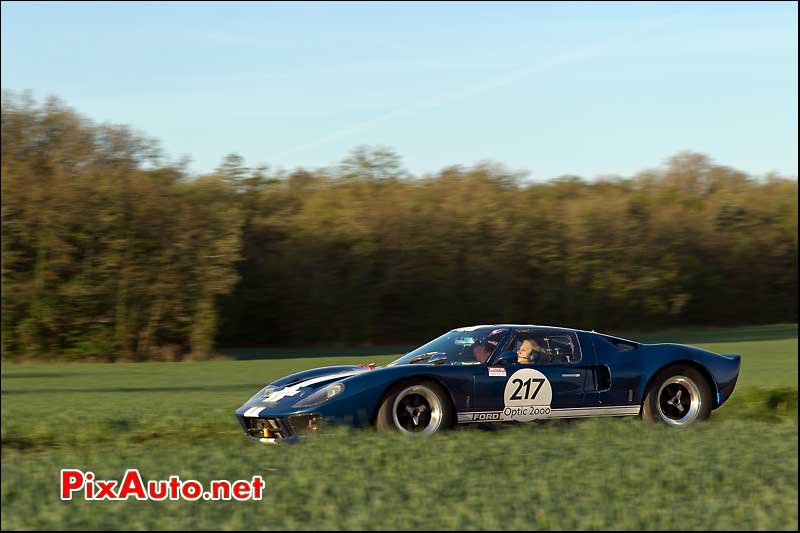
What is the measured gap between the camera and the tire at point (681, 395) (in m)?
10.3

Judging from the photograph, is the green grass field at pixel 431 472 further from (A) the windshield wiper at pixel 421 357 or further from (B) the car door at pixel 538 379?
(A) the windshield wiper at pixel 421 357

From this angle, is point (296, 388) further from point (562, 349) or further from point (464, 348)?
point (562, 349)

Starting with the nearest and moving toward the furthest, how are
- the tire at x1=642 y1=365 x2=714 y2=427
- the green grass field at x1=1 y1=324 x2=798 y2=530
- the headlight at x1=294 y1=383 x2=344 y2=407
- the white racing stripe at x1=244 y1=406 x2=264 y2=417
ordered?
the green grass field at x1=1 y1=324 x2=798 y2=530, the headlight at x1=294 y1=383 x2=344 y2=407, the white racing stripe at x1=244 y1=406 x2=264 y2=417, the tire at x1=642 y1=365 x2=714 y2=427

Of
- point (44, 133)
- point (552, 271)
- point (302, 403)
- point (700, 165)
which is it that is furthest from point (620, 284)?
point (302, 403)

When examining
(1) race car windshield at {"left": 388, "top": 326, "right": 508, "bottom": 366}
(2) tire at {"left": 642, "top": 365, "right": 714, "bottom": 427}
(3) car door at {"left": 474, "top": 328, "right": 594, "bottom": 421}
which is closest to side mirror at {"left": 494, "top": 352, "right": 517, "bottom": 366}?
(3) car door at {"left": 474, "top": 328, "right": 594, "bottom": 421}

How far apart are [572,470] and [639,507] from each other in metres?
0.99

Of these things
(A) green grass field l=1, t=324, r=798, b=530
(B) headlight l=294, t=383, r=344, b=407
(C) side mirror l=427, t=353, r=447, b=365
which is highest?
(C) side mirror l=427, t=353, r=447, b=365

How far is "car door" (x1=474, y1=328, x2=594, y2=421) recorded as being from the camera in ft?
31.6

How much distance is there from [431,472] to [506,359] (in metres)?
2.80

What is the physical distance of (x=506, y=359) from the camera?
32.3 ft

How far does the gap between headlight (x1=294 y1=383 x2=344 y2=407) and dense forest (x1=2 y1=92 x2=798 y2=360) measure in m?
14.7

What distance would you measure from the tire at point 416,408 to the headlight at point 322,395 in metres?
0.43

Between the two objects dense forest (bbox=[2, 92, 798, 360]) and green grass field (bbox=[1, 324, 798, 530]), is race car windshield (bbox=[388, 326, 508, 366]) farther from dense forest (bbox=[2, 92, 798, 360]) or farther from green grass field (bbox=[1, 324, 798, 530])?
dense forest (bbox=[2, 92, 798, 360])

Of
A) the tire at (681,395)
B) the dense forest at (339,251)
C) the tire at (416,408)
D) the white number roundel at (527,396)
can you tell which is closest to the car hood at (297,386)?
the tire at (416,408)
